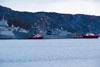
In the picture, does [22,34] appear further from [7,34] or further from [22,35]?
[7,34]

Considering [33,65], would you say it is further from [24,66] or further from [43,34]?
[43,34]

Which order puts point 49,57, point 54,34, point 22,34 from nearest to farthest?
point 49,57 → point 22,34 → point 54,34

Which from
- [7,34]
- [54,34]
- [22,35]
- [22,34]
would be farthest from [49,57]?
[54,34]

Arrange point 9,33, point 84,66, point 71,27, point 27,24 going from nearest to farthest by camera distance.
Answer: point 84,66
point 9,33
point 27,24
point 71,27

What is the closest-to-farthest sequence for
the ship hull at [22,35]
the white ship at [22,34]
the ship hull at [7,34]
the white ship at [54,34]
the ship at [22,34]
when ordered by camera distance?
1. the ship hull at [7,34]
2. the white ship at [22,34]
3. the ship at [22,34]
4. the ship hull at [22,35]
5. the white ship at [54,34]

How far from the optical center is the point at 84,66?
2530 cm

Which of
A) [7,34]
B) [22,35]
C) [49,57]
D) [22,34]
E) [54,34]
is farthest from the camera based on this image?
[54,34]

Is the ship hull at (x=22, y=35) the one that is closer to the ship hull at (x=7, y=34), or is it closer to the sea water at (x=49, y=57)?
the ship hull at (x=7, y=34)

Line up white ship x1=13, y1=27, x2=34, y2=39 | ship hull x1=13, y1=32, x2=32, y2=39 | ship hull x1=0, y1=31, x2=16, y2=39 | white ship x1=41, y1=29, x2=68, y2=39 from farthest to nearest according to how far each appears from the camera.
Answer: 1. white ship x1=41, y1=29, x2=68, y2=39
2. ship hull x1=13, y1=32, x2=32, y2=39
3. white ship x1=13, y1=27, x2=34, y2=39
4. ship hull x1=0, y1=31, x2=16, y2=39

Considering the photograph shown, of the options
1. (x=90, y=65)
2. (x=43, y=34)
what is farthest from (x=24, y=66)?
(x=43, y=34)

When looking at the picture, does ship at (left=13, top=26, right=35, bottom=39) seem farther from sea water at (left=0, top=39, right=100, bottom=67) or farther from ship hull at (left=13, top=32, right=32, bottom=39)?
sea water at (left=0, top=39, right=100, bottom=67)

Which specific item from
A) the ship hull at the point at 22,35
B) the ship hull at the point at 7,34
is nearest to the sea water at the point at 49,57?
the ship hull at the point at 7,34

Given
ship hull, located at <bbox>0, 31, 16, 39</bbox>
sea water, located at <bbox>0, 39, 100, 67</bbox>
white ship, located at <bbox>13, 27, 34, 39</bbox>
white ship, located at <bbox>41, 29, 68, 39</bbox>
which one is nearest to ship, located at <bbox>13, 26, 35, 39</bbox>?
white ship, located at <bbox>13, 27, 34, 39</bbox>

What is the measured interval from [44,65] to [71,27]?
168m
